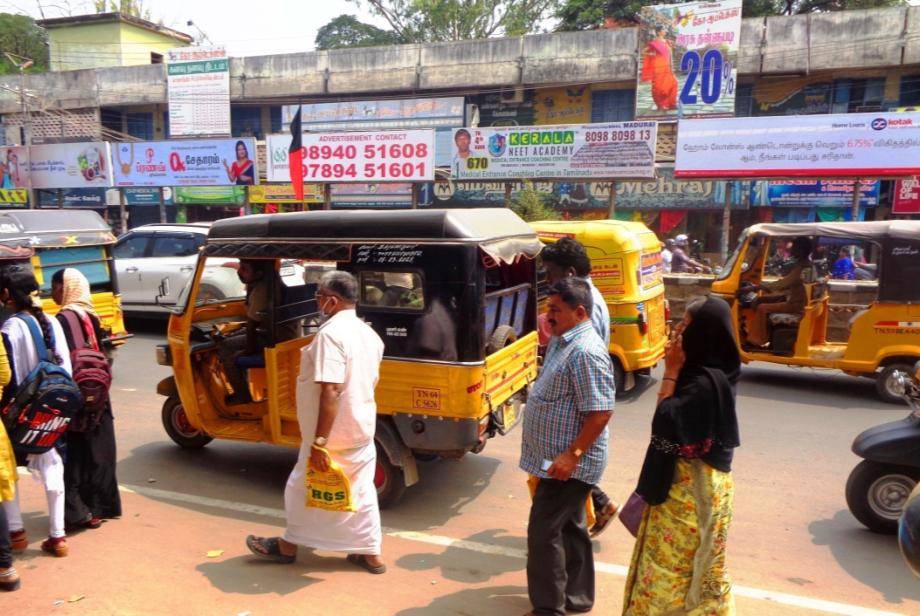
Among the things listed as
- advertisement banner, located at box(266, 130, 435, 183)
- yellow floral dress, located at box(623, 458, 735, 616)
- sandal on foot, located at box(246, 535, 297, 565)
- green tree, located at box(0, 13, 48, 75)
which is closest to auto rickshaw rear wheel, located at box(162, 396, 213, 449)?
sandal on foot, located at box(246, 535, 297, 565)

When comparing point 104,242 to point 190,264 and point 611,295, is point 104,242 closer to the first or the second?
point 190,264

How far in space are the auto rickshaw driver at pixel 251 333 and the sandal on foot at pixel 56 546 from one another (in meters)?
1.91

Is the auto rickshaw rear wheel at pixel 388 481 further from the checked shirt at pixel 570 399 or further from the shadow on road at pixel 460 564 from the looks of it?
the checked shirt at pixel 570 399

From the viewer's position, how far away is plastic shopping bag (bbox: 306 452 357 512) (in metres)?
3.58

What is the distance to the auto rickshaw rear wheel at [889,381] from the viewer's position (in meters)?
7.63

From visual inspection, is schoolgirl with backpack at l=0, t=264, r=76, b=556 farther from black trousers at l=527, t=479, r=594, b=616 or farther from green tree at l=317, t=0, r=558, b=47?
green tree at l=317, t=0, r=558, b=47

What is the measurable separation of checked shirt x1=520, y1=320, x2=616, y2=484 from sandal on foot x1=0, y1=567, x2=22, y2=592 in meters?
2.64

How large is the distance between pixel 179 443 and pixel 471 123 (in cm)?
2038

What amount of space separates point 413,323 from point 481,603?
1.72 metres

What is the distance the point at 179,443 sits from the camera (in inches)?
235

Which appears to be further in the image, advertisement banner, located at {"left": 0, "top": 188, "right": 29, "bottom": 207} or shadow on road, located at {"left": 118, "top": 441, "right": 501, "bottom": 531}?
advertisement banner, located at {"left": 0, "top": 188, "right": 29, "bottom": 207}

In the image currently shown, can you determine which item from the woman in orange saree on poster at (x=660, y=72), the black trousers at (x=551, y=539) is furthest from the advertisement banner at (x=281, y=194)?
the black trousers at (x=551, y=539)

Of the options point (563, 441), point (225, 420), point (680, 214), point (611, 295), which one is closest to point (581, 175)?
point (680, 214)

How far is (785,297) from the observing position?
28.3 ft
